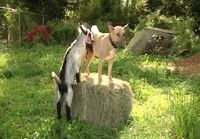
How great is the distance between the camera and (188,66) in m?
12.2

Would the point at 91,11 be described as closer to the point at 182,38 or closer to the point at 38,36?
the point at 38,36

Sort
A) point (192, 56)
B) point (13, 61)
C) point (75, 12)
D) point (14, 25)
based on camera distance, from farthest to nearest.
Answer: point (75, 12)
point (14, 25)
point (192, 56)
point (13, 61)

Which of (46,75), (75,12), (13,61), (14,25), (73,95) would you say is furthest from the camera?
(75,12)

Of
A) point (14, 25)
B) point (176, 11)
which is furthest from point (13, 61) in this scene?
point (176, 11)

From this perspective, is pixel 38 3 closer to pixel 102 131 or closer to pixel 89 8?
pixel 89 8

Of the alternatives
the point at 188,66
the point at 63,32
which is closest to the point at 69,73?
the point at 188,66

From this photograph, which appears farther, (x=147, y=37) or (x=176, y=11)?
Answer: (x=176, y=11)

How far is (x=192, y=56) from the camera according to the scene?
43.3 feet

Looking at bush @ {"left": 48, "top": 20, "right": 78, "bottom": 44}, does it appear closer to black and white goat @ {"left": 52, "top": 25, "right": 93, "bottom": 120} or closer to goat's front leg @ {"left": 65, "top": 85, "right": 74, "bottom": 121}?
black and white goat @ {"left": 52, "top": 25, "right": 93, "bottom": 120}

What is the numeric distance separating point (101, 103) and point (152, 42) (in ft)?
23.3

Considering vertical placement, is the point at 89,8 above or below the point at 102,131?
above

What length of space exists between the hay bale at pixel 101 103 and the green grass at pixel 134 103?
0.57 ft

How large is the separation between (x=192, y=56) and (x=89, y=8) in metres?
5.92

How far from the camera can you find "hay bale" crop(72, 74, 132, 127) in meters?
7.48
